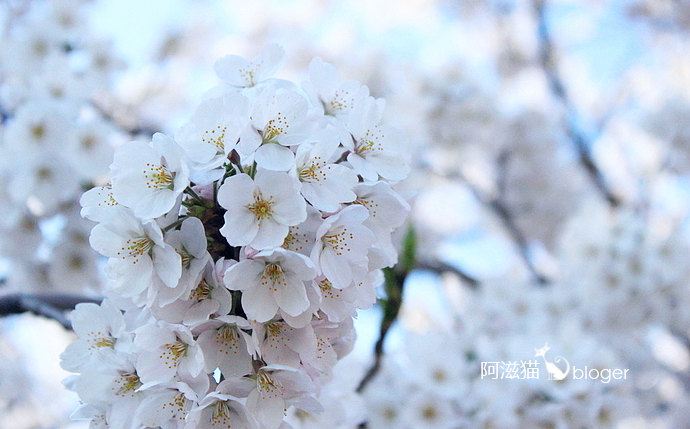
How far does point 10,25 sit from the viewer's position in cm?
314

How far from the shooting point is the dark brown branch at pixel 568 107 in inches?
147

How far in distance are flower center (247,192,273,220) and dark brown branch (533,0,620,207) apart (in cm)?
315

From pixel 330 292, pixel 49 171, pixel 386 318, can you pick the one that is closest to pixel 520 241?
pixel 386 318

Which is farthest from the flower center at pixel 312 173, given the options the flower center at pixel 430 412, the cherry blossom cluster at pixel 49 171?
the cherry blossom cluster at pixel 49 171

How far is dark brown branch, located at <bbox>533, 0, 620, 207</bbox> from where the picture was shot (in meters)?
3.75

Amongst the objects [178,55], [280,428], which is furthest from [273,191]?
[178,55]

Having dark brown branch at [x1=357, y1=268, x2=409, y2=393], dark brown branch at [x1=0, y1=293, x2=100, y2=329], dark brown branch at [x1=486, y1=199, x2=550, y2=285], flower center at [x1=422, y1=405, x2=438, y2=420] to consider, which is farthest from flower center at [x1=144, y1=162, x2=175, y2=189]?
dark brown branch at [x1=486, y1=199, x2=550, y2=285]

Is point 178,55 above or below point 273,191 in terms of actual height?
below

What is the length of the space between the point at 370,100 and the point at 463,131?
2.71m

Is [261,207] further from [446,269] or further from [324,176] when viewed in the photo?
[446,269]

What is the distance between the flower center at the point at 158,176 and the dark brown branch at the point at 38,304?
0.48 metres

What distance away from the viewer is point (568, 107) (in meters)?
3.93

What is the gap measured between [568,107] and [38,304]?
10.6 feet

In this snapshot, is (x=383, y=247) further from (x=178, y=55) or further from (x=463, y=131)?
(x=178, y=55)
